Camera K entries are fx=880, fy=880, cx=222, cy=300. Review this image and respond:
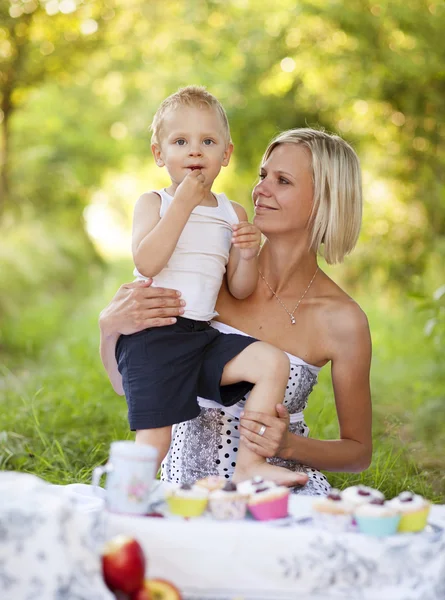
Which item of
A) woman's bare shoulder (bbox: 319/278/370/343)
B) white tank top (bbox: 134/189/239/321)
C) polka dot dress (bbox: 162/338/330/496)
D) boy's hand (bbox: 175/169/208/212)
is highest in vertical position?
boy's hand (bbox: 175/169/208/212)

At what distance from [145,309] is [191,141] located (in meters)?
0.53

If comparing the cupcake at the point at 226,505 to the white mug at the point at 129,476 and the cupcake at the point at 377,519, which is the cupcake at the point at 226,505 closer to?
the white mug at the point at 129,476

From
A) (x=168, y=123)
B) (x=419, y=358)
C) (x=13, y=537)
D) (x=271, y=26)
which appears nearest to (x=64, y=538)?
(x=13, y=537)

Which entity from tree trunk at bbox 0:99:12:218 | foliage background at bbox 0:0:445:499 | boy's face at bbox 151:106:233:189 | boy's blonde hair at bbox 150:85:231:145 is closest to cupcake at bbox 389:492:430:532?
boy's face at bbox 151:106:233:189

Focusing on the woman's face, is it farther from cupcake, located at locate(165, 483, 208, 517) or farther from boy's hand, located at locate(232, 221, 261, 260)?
cupcake, located at locate(165, 483, 208, 517)

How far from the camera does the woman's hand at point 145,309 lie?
2691 mm

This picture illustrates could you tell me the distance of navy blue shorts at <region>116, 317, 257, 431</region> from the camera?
2629mm

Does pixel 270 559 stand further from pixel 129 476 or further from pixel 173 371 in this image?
pixel 173 371

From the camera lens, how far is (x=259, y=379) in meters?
2.60

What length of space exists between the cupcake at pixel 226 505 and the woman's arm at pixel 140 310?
0.82 meters

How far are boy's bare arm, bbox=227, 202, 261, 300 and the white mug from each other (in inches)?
39.1

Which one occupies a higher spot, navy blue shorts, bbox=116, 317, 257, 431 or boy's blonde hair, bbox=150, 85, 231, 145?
boy's blonde hair, bbox=150, 85, 231, 145

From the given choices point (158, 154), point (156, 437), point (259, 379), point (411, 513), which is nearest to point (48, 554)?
point (411, 513)

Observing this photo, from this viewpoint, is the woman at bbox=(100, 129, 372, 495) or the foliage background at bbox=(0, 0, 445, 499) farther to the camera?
the foliage background at bbox=(0, 0, 445, 499)
